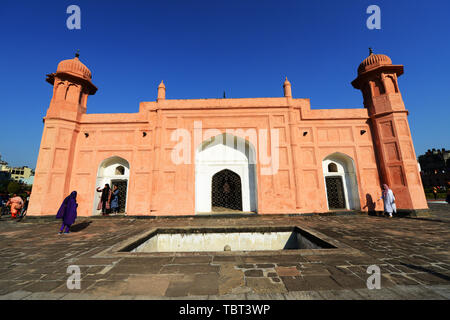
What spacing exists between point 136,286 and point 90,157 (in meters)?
9.70

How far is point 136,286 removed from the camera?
2.49 m

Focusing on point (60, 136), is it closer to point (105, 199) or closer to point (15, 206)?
point (105, 199)

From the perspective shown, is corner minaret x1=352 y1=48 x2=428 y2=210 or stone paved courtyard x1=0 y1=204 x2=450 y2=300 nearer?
stone paved courtyard x1=0 y1=204 x2=450 y2=300

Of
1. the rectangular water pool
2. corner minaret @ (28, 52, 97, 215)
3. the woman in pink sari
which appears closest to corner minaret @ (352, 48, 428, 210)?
the rectangular water pool

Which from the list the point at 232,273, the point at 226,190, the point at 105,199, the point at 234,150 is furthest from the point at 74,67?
the point at 232,273

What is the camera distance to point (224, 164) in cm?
1042

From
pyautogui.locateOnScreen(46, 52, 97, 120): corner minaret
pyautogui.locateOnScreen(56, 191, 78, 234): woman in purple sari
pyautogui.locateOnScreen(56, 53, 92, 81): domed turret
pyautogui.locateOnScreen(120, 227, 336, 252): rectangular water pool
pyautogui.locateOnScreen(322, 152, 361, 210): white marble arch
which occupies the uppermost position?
pyautogui.locateOnScreen(56, 53, 92, 81): domed turret

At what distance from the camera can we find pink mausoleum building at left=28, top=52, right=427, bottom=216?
29.9 feet

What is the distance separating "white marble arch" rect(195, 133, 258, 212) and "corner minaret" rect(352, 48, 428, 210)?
684cm

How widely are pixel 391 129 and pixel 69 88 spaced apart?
692 inches

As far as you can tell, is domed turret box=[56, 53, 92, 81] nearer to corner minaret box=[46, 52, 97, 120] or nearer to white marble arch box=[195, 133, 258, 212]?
corner minaret box=[46, 52, 97, 120]

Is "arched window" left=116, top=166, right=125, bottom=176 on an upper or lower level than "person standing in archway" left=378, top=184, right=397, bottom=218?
upper

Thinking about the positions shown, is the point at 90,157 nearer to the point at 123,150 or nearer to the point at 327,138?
the point at 123,150
